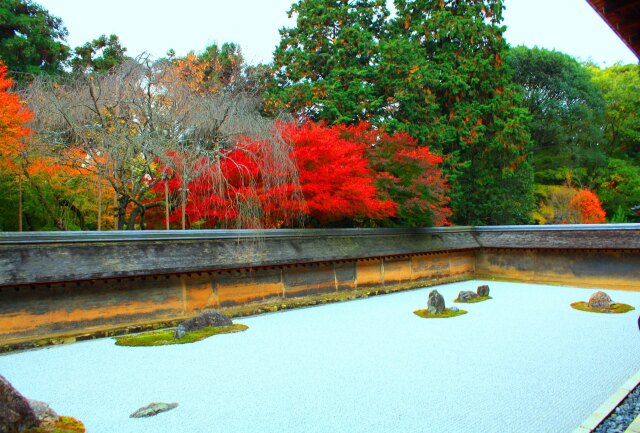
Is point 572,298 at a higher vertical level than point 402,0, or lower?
lower

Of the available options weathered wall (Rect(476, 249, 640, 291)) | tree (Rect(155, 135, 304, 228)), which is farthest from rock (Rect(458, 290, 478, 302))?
tree (Rect(155, 135, 304, 228))

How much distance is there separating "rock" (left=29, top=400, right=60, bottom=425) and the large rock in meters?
3.60

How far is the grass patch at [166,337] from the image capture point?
7.68 metres

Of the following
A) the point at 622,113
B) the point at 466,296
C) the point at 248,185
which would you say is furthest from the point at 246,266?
the point at 622,113

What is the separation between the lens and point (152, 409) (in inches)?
186

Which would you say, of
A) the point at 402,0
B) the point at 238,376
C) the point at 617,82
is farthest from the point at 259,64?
the point at 617,82

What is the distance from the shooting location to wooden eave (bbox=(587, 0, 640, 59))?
3.21 meters

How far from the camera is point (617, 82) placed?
104ft

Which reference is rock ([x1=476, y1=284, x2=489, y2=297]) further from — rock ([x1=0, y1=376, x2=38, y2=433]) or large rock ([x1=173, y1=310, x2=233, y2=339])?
rock ([x1=0, y1=376, x2=38, y2=433])

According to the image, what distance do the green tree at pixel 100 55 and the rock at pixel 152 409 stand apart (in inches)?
868

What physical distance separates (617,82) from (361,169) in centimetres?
2786

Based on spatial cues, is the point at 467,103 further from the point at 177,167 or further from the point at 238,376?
the point at 238,376

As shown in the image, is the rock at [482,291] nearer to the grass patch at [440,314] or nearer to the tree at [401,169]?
the grass patch at [440,314]

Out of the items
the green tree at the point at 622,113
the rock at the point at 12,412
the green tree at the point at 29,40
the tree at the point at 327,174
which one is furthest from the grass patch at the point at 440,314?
the green tree at the point at 622,113
